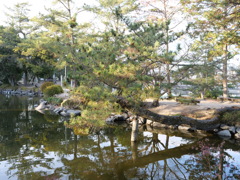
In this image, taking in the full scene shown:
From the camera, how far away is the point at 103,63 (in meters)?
4.91

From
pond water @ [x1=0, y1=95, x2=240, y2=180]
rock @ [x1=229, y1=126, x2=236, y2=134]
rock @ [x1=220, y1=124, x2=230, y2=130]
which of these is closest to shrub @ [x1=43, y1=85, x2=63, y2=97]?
pond water @ [x1=0, y1=95, x2=240, y2=180]

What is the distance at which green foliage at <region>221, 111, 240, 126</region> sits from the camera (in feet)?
23.4

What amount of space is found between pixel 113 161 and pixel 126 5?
1350 centimetres

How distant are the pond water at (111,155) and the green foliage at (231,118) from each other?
3.35 ft

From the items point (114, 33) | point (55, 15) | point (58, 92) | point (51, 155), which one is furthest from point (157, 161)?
point (55, 15)

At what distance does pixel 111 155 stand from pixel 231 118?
463 centimetres

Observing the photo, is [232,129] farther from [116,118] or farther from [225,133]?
[116,118]

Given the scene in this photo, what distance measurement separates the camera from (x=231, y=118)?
23.7ft

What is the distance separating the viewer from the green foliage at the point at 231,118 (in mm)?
7125

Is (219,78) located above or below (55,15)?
below

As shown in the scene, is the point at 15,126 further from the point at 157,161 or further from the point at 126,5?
the point at 126,5

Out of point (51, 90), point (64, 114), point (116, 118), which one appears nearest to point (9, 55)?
point (51, 90)

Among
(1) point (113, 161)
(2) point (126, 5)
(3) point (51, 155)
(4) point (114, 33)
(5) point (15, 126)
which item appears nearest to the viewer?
(1) point (113, 161)

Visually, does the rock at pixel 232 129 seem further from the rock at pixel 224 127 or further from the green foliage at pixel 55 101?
the green foliage at pixel 55 101
